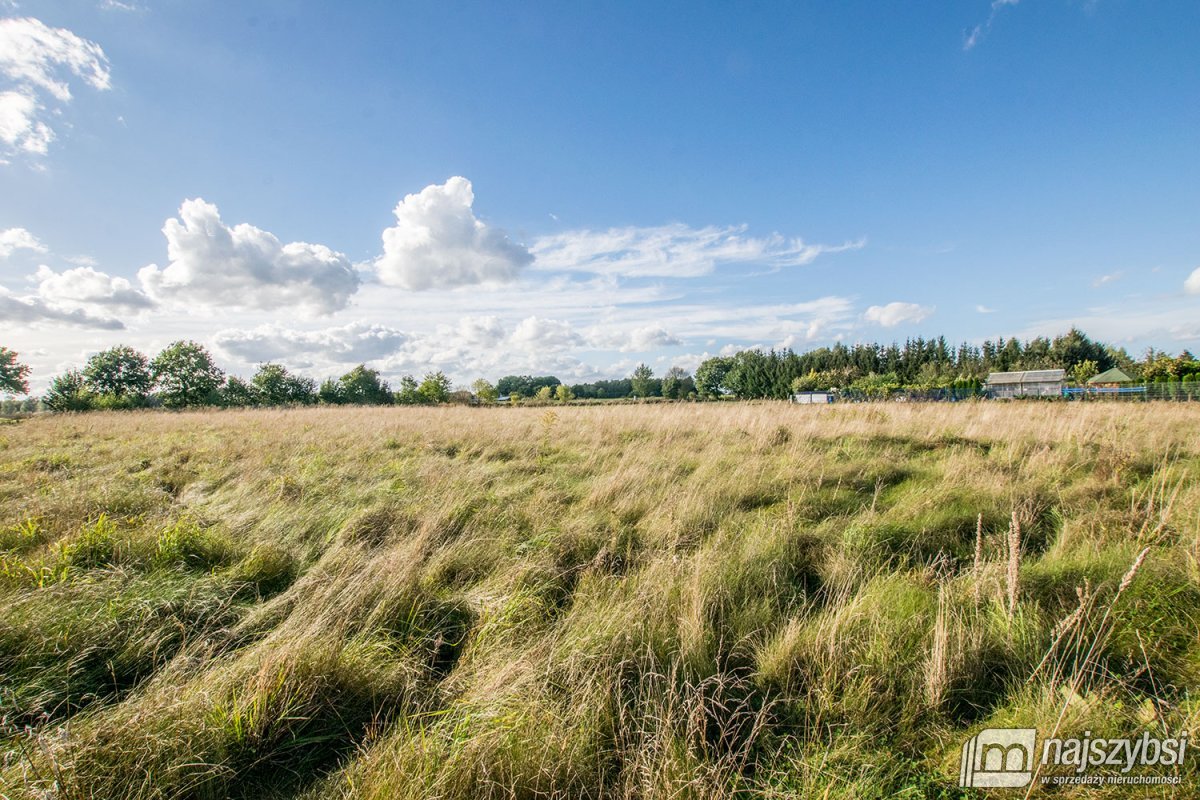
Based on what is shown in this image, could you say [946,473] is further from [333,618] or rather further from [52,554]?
[52,554]

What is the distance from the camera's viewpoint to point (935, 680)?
2074 mm

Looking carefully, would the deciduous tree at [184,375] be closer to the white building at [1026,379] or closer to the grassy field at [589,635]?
the grassy field at [589,635]

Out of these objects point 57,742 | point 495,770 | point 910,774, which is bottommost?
point 910,774

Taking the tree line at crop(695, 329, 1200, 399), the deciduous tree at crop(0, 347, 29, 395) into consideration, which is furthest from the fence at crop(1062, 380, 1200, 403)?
the deciduous tree at crop(0, 347, 29, 395)

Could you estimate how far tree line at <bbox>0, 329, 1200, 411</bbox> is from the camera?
4594cm

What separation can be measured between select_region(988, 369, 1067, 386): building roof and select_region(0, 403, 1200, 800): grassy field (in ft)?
260

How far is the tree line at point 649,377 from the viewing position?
1809 inches

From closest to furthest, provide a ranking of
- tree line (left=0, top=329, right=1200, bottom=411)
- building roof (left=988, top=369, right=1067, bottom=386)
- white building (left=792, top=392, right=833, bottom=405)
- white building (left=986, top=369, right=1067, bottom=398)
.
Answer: white building (left=792, top=392, right=833, bottom=405) < tree line (left=0, top=329, right=1200, bottom=411) < white building (left=986, top=369, right=1067, bottom=398) < building roof (left=988, top=369, right=1067, bottom=386)

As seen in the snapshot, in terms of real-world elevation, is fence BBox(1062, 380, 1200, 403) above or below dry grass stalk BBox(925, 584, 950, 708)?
above

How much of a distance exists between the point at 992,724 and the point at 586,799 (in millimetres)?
1833

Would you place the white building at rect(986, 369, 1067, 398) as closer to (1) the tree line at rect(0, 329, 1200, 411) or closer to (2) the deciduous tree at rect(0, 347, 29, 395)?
(1) the tree line at rect(0, 329, 1200, 411)

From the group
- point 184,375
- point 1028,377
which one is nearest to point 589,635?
point 184,375

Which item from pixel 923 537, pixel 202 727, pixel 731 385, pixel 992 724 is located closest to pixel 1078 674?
pixel 992 724

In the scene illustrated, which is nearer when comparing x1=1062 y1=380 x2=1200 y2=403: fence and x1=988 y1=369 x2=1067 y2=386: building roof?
x1=1062 y1=380 x2=1200 y2=403: fence
